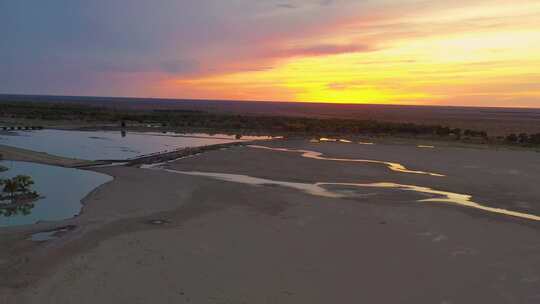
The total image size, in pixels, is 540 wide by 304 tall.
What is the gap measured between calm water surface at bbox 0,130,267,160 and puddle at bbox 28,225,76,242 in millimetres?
17103

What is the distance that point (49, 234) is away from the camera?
13375 millimetres

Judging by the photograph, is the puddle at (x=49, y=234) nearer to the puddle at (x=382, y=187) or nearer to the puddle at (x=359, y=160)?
the puddle at (x=382, y=187)

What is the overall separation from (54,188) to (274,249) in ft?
41.3

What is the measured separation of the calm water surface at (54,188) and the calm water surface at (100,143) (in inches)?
197

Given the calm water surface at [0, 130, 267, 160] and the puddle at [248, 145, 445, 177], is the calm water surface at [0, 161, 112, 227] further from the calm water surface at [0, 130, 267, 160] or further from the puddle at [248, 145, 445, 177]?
the puddle at [248, 145, 445, 177]

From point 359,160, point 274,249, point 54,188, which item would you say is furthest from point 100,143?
point 274,249

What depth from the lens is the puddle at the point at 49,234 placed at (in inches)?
507

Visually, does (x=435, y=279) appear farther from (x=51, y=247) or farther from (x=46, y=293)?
(x=51, y=247)

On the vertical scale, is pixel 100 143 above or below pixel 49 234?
above

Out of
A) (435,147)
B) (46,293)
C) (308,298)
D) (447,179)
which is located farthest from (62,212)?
(435,147)

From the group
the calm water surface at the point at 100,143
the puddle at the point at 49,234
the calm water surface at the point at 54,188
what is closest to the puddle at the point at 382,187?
the calm water surface at the point at 54,188

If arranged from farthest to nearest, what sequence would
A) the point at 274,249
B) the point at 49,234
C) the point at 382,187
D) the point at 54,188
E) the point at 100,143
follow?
the point at 100,143
the point at 382,187
the point at 54,188
the point at 49,234
the point at 274,249

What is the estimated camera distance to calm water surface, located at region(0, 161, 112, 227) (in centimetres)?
1574

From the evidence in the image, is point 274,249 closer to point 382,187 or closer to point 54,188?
point 382,187
